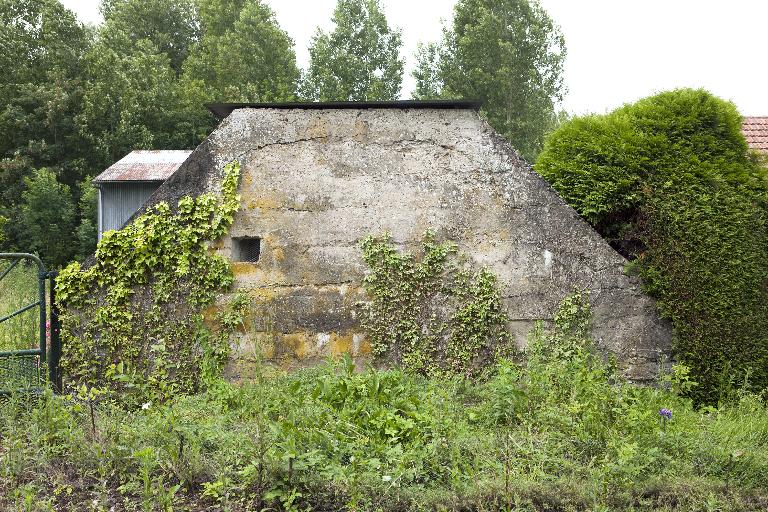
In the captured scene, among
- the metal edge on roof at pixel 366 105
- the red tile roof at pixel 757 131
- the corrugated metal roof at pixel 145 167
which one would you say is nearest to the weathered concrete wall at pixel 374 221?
the metal edge on roof at pixel 366 105

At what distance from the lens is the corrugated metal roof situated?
65.2ft

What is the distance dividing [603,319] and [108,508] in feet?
14.9

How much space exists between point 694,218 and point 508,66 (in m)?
24.8

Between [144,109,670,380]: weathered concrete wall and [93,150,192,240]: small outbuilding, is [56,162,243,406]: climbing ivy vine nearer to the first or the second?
[144,109,670,380]: weathered concrete wall

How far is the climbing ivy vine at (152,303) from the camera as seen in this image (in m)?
6.13

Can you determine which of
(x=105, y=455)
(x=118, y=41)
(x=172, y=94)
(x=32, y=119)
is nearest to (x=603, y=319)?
(x=105, y=455)

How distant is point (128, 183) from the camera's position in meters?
20.2

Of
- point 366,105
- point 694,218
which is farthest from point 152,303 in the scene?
point 694,218

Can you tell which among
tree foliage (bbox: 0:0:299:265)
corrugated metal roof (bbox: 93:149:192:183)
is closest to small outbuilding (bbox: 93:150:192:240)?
corrugated metal roof (bbox: 93:149:192:183)

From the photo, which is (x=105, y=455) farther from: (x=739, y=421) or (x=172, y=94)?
(x=172, y=94)

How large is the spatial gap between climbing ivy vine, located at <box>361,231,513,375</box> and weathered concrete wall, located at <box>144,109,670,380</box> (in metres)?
0.13

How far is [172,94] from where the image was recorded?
98.0 ft

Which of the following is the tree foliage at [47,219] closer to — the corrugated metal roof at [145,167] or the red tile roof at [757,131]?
the corrugated metal roof at [145,167]

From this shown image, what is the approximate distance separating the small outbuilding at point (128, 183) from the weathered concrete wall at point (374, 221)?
1449 centimetres
